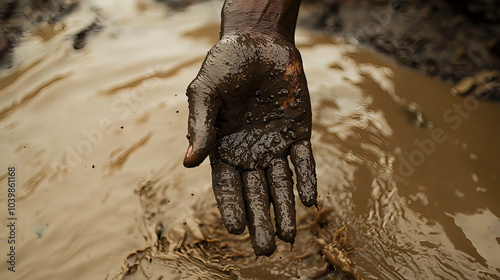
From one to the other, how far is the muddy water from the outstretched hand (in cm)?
66

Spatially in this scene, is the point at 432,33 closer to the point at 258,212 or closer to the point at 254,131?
the point at 254,131

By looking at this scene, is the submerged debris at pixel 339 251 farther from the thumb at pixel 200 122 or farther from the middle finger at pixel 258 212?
the thumb at pixel 200 122

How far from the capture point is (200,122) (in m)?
1.78

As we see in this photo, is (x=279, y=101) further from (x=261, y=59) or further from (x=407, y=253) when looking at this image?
(x=407, y=253)

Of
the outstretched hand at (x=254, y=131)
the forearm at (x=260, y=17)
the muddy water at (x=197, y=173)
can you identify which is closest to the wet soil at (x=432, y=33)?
the muddy water at (x=197, y=173)

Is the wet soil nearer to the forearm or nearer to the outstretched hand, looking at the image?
the forearm

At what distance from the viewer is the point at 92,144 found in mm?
3064

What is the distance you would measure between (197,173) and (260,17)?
45.1 inches

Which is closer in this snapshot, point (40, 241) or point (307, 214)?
point (40, 241)

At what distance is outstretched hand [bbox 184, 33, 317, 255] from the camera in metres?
1.80

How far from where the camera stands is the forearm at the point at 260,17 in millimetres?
2307

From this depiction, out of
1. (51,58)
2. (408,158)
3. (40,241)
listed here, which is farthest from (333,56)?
(40,241)

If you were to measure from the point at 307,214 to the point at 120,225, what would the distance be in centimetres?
114

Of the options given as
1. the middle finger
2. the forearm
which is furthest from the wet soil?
the middle finger
